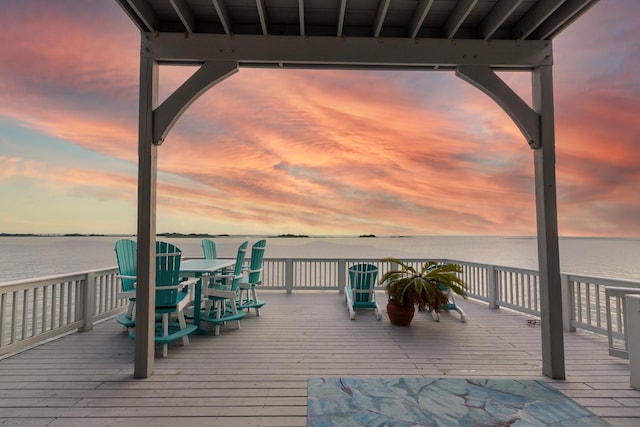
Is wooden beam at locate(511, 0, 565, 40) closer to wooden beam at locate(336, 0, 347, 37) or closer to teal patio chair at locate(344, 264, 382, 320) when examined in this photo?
wooden beam at locate(336, 0, 347, 37)

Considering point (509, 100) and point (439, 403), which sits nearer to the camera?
point (439, 403)

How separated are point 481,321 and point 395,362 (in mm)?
2437

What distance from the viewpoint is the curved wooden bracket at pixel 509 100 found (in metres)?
3.10

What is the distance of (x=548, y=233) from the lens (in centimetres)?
303

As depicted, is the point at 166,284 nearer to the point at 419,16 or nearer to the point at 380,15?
the point at 380,15

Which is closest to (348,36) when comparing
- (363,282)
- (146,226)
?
(146,226)

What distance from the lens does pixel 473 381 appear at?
284cm

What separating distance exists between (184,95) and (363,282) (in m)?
3.97

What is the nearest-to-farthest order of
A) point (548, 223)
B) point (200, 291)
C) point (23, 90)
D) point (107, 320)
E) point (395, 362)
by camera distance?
point (548, 223), point (395, 362), point (200, 291), point (107, 320), point (23, 90)

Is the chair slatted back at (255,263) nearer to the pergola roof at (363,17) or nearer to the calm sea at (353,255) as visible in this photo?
the pergola roof at (363,17)

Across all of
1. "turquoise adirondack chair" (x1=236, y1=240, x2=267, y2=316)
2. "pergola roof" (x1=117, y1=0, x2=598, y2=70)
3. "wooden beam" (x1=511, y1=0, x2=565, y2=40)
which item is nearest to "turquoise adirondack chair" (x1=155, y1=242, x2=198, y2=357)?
"turquoise adirondack chair" (x1=236, y1=240, x2=267, y2=316)

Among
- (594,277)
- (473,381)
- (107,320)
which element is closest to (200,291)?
(107,320)

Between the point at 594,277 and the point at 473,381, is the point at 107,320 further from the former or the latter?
the point at 594,277

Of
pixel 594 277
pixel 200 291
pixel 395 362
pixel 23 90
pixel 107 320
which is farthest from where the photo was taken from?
pixel 23 90
